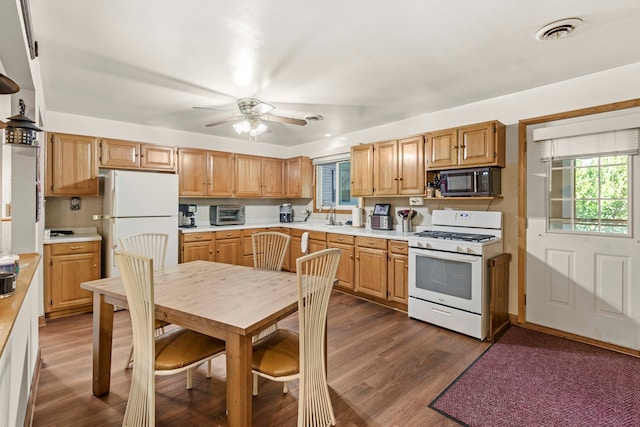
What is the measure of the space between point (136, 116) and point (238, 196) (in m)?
1.82

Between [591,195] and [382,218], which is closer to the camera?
[591,195]

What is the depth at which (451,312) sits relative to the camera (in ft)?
10.4

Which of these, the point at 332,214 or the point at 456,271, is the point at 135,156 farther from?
the point at 456,271

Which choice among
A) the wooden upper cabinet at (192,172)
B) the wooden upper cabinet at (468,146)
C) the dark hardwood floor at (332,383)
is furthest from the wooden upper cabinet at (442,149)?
the wooden upper cabinet at (192,172)

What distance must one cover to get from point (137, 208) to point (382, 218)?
10.3 feet

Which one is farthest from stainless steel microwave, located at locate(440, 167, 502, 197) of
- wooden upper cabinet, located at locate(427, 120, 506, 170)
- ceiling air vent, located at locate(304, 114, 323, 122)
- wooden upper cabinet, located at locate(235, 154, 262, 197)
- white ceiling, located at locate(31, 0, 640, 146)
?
wooden upper cabinet, located at locate(235, 154, 262, 197)

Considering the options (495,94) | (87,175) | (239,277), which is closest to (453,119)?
(495,94)

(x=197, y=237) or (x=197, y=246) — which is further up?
(x=197, y=237)

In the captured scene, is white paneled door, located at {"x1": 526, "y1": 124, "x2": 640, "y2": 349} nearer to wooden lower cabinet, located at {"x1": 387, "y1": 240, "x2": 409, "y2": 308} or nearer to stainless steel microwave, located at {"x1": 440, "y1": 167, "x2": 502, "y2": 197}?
stainless steel microwave, located at {"x1": 440, "y1": 167, "x2": 502, "y2": 197}

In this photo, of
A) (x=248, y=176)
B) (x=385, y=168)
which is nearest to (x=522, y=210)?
(x=385, y=168)

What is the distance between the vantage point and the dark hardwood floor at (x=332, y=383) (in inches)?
76.0

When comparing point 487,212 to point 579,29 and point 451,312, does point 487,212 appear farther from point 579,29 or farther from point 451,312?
point 579,29

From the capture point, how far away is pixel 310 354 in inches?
66.4

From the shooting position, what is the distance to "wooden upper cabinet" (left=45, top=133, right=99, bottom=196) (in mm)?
3705
